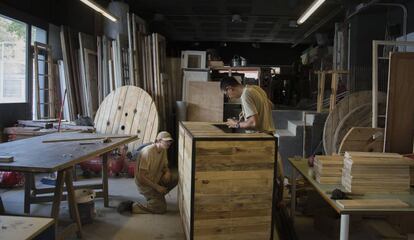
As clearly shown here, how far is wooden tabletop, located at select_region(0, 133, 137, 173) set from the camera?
2708 mm

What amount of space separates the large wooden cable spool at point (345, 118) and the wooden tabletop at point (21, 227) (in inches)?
176

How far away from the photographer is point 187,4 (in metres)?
7.71

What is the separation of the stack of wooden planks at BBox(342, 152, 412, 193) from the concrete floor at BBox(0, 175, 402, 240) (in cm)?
118

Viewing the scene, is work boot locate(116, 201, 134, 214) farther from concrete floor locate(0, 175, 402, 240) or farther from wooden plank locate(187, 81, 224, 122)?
wooden plank locate(187, 81, 224, 122)

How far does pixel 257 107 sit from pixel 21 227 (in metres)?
2.56

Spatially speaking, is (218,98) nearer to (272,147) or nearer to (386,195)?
(272,147)

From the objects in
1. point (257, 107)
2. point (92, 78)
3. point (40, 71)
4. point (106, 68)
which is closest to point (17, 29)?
point (40, 71)

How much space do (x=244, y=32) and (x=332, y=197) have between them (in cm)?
922

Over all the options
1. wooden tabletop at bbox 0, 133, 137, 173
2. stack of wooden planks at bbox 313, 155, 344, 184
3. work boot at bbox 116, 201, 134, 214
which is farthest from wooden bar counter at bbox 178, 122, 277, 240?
work boot at bbox 116, 201, 134, 214

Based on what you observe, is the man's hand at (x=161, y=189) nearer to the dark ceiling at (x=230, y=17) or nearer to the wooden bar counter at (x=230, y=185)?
the wooden bar counter at (x=230, y=185)

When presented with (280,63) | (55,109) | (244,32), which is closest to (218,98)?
(55,109)

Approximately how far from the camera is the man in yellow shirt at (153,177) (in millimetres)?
4035

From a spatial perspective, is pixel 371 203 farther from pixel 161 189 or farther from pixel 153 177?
pixel 153 177

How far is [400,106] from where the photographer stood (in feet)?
10.2
